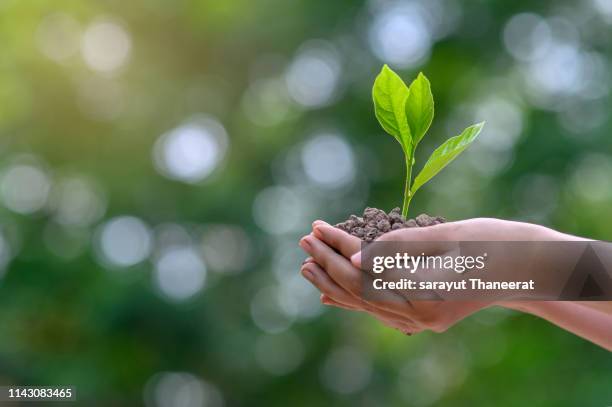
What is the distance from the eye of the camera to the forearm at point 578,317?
125 centimetres

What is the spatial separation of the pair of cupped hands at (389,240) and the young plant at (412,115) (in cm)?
13

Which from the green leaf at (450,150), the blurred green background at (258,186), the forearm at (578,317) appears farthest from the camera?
the blurred green background at (258,186)

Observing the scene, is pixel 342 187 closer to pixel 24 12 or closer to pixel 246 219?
pixel 246 219

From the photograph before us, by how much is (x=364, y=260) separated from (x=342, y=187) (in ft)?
12.0

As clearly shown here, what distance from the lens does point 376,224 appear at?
108 centimetres

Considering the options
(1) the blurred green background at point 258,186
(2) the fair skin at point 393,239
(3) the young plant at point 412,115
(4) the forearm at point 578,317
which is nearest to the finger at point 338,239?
(2) the fair skin at point 393,239

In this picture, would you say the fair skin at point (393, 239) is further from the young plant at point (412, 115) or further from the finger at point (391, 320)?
the young plant at point (412, 115)

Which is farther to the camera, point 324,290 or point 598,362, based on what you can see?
point 598,362

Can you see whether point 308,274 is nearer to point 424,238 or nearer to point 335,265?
point 335,265

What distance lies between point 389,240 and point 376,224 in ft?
0.36

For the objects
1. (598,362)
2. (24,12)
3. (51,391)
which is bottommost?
(598,362)

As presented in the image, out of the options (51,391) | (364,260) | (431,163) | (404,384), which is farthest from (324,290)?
(404,384)

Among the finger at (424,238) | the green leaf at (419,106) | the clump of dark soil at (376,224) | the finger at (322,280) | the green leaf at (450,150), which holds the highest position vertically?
the green leaf at (419,106)

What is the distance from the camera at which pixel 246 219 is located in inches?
177
